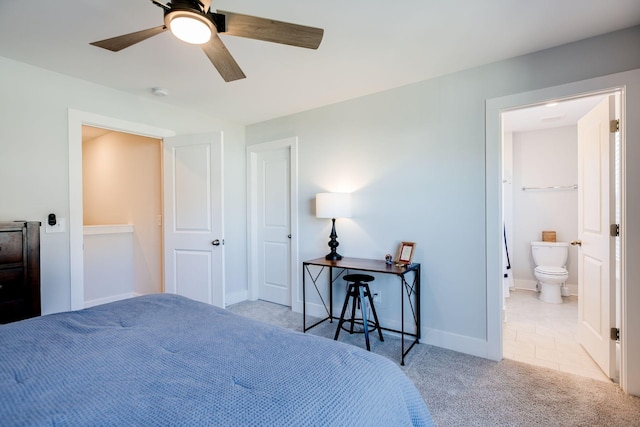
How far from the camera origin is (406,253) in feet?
9.13

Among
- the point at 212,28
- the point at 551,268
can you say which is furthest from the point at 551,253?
the point at 212,28

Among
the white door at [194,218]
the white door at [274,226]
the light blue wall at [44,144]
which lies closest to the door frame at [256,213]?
the white door at [274,226]

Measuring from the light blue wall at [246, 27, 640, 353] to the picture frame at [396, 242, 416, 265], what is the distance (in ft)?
0.31

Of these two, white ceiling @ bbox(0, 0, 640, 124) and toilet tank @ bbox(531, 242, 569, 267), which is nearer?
white ceiling @ bbox(0, 0, 640, 124)

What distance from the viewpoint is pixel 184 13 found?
Answer: 4.28 feet

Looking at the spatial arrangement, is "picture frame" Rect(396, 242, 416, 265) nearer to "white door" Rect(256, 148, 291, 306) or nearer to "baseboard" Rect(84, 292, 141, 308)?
"white door" Rect(256, 148, 291, 306)

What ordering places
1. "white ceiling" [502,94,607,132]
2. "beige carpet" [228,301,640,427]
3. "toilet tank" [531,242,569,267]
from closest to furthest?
"beige carpet" [228,301,640,427], "white ceiling" [502,94,607,132], "toilet tank" [531,242,569,267]

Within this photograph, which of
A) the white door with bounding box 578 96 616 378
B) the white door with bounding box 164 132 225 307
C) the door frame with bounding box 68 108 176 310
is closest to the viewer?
the white door with bounding box 578 96 616 378

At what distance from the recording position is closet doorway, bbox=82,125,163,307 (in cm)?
380

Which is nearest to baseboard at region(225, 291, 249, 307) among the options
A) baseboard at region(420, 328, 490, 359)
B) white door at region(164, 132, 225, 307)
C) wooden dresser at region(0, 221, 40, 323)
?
white door at region(164, 132, 225, 307)

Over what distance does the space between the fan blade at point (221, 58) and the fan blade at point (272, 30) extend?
0.30 ft

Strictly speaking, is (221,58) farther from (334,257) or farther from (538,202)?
(538,202)

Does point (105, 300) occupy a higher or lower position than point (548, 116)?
lower

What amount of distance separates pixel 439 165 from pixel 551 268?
8.65 feet
